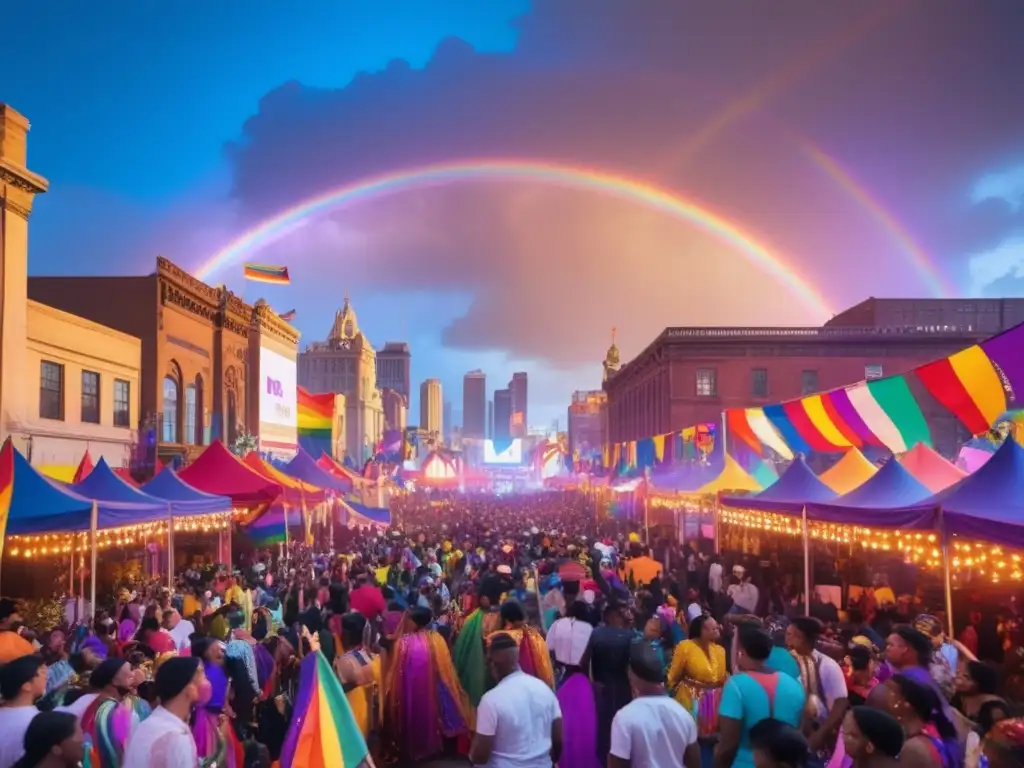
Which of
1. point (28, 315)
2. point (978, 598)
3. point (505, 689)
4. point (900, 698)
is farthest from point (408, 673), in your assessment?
point (28, 315)

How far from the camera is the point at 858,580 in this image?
2011 cm

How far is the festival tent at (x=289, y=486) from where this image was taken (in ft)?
72.3

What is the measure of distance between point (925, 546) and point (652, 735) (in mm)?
9220

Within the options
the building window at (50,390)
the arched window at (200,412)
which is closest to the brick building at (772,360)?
the arched window at (200,412)

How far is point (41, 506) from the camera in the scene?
12.4 meters

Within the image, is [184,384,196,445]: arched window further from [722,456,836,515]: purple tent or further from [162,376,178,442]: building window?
[722,456,836,515]: purple tent

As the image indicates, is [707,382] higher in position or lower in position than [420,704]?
higher

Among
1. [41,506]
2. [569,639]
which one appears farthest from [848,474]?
[41,506]

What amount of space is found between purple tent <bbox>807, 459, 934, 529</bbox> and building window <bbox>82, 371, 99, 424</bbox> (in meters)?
21.4

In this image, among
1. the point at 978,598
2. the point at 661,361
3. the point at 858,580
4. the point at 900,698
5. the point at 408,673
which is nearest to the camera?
the point at 900,698

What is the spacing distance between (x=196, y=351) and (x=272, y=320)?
944 cm

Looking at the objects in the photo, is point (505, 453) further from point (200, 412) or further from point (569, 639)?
point (569, 639)

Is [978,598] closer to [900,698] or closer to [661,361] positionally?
[900,698]

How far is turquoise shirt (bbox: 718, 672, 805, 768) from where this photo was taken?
205 inches
